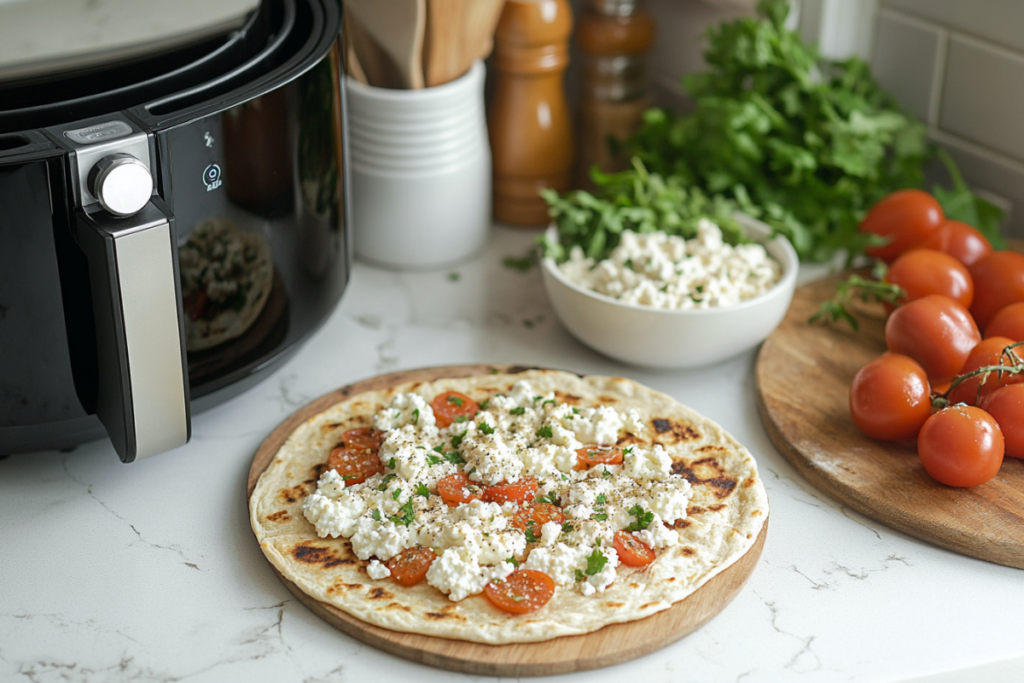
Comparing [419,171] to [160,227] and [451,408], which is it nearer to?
[451,408]

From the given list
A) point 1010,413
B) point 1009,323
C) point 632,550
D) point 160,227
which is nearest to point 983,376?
point 1010,413

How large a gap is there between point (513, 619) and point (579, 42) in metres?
1.20

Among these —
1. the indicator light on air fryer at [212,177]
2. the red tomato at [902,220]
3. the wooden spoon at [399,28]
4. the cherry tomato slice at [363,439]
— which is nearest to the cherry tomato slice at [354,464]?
the cherry tomato slice at [363,439]

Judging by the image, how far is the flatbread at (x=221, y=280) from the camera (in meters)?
1.04

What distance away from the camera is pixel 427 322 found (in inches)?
58.7

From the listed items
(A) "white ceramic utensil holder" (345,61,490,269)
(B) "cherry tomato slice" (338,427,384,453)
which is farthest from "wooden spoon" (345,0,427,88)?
(B) "cherry tomato slice" (338,427,384,453)

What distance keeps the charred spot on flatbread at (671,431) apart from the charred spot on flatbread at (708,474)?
44mm

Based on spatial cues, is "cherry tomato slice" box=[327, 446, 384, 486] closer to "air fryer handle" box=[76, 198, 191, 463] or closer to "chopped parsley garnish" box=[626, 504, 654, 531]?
"air fryer handle" box=[76, 198, 191, 463]

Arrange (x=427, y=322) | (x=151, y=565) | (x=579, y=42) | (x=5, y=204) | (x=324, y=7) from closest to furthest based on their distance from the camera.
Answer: (x=5, y=204), (x=151, y=565), (x=324, y=7), (x=427, y=322), (x=579, y=42)

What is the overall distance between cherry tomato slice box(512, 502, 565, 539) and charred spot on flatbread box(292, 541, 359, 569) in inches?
6.9

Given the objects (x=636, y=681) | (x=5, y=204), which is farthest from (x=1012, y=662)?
(x=5, y=204)

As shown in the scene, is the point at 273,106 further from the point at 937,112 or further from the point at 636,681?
the point at 937,112

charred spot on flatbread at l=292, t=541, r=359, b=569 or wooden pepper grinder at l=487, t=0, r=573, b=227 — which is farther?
wooden pepper grinder at l=487, t=0, r=573, b=227

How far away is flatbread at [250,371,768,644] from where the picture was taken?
3.05ft
